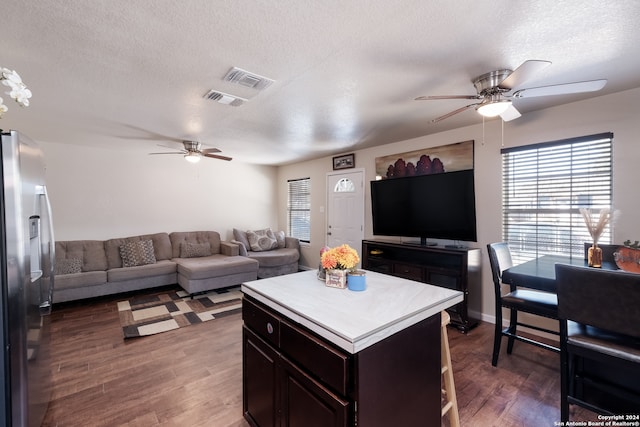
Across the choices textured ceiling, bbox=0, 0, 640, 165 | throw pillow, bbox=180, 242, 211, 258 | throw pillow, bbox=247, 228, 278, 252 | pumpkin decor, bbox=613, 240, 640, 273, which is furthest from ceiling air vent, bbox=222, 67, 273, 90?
throw pillow, bbox=247, 228, 278, 252

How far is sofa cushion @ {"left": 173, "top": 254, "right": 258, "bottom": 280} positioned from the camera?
4.21 metres

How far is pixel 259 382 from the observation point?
1588mm

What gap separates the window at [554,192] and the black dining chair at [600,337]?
4.64ft

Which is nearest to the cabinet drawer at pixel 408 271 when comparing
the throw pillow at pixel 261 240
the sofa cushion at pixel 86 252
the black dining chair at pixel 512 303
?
the black dining chair at pixel 512 303

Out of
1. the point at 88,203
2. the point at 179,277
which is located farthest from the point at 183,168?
the point at 179,277

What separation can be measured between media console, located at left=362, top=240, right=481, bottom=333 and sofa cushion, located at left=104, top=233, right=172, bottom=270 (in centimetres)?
360

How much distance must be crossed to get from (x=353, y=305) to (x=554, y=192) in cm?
283

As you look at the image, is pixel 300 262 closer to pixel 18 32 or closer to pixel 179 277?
pixel 179 277

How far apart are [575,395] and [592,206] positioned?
5.81ft

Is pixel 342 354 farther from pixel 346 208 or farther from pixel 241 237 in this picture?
pixel 241 237

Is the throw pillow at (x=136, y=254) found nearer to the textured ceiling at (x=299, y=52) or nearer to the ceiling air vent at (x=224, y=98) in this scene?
the textured ceiling at (x=299, y=52)

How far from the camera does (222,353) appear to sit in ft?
8.78

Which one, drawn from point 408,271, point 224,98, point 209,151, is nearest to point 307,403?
point 224,98

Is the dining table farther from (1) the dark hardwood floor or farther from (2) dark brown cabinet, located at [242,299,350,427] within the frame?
(2) dark brown cabinet, located at [242,299,350,427]
